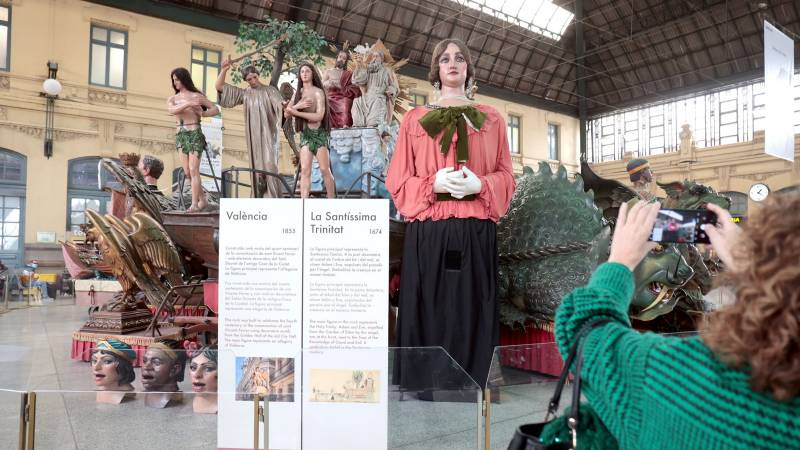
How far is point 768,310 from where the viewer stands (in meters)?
0.71

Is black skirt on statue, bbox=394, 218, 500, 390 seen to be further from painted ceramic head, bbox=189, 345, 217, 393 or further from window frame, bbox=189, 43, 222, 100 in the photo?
window frame, bbox=189, 43, 222, 100

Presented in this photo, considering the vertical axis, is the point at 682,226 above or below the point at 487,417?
above

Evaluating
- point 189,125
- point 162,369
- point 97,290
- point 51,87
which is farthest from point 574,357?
point 51,87

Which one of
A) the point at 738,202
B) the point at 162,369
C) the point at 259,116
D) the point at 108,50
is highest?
the point at 108,50

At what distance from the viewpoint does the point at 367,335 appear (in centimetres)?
233

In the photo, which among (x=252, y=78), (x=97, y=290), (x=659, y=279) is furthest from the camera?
(x=97, y=290)

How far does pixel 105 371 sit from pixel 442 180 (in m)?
1.63

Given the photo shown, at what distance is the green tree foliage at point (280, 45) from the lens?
387 centimetres

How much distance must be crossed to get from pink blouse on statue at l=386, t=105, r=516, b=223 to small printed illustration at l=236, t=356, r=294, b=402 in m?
1.10

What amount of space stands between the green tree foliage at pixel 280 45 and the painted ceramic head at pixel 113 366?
2.26 meters

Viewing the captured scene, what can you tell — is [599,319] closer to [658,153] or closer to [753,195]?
[753,195]

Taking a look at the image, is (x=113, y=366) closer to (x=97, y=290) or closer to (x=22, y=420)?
(x=22, y=420)

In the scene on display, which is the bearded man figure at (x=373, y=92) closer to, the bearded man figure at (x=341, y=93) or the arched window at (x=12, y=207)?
the bearded man figure at (x=341, y=93)

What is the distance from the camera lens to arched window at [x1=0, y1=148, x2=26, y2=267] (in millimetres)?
12289
